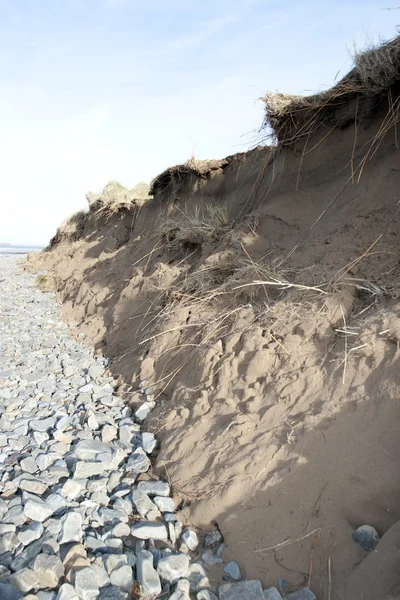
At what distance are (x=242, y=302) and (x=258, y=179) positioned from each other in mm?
2730

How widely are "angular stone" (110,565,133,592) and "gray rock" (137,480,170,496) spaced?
65cm

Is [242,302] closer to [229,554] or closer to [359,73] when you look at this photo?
[229,554]

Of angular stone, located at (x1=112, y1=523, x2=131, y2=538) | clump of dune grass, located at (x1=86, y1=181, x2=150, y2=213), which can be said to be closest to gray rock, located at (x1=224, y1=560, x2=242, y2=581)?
angular stone, located at (x1=112, y1=523, x2=131, y2=538)

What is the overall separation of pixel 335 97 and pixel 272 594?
4.92m

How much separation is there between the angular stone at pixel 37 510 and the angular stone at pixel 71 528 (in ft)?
0.42

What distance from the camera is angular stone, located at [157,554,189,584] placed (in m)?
2.12

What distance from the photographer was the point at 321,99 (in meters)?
4.89

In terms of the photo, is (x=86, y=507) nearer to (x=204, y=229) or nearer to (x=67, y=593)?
(x=67, y=593)

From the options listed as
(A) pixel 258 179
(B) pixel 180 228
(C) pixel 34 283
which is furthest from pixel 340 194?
(C) pixel 34 283

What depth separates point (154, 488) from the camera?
2.82 meters

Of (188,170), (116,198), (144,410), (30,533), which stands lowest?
(144,410)

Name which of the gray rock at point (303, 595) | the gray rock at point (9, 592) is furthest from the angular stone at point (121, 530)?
the gray rock at point (303, 595)

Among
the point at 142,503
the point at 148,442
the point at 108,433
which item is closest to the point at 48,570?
the point at 142,503

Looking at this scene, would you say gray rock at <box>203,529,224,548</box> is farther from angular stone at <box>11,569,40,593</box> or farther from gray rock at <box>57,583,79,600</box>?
angular stone at <box>11,569,40,593</box>
